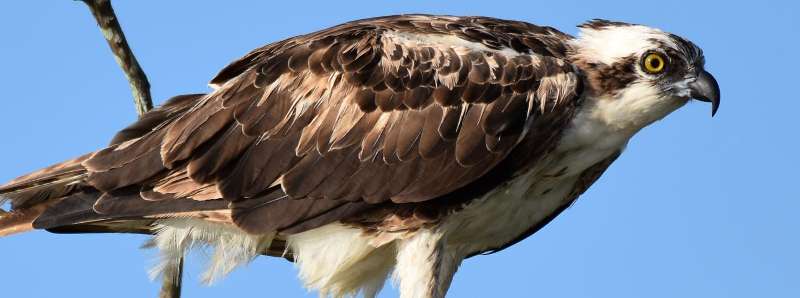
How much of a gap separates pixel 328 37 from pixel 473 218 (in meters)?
1.43

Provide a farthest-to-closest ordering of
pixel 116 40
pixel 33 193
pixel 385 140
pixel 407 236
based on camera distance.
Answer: pixel 33 193 < pixel 407 236 < pixel 385 140 < pixel 116 40

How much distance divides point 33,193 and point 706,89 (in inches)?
165

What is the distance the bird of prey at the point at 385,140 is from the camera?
7879mm

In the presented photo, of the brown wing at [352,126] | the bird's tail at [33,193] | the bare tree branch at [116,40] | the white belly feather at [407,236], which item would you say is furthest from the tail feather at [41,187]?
the bare tree branch at [116,40]

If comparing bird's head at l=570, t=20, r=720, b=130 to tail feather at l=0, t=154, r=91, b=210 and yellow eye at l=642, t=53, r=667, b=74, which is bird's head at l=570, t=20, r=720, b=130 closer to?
yellow eye at l=642, t=53, r=667, b=74

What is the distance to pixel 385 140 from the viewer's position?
314 inches

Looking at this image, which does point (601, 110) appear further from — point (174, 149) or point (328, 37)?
point (174, 149)

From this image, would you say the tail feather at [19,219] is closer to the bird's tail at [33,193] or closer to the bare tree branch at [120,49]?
the bird's tail at [33,193]

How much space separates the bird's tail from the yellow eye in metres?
3.53

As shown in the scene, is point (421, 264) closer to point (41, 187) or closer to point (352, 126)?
point (352, 126)

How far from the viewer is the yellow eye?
8.05 meters

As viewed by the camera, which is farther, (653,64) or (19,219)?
(19,219)

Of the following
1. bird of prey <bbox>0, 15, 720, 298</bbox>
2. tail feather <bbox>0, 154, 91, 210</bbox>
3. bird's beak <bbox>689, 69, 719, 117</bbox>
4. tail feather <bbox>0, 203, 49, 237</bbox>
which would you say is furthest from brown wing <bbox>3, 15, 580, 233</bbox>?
bird's beak <bbox>689, 69, 719, 117</bbox>

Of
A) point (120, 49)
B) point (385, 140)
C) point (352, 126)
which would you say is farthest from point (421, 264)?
point (120, 49)
